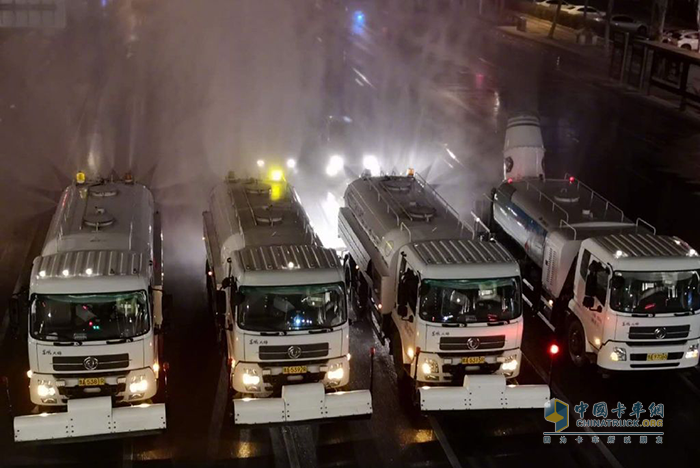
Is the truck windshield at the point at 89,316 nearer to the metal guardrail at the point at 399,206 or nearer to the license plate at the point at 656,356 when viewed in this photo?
the metal guardrail at the point at 399,206

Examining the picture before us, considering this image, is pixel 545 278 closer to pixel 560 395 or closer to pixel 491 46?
pixel 560 395

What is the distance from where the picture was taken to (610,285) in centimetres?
1144

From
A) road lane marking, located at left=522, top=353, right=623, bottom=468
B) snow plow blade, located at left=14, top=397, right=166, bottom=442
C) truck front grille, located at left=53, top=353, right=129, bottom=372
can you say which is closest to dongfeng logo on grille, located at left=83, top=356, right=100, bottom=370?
truck front grille, located at left=53, top=353, right=129, bottom=372

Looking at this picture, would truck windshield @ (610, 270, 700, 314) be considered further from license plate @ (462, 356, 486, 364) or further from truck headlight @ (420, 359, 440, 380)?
truck headlight @ (420, 359, 440, 380)

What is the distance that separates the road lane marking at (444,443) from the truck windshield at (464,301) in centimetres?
133

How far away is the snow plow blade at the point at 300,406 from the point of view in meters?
9.94

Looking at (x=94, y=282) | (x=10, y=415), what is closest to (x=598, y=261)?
(x=94, y=282)

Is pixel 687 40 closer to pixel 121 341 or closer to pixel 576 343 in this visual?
pixel 576 343

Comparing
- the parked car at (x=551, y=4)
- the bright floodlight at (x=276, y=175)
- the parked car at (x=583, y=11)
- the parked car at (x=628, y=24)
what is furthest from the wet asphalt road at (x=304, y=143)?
the parked car at (x=551, y=4)

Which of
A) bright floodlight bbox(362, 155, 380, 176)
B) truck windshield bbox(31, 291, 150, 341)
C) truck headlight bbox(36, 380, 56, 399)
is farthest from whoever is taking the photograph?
bright floodlight bbox(362, 155, 380, 176)

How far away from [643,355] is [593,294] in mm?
1023

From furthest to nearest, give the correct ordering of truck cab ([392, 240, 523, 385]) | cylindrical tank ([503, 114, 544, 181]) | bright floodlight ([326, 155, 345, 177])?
bright floodlight ([326, 155, 345, 177]) < cylindrical tank ([503, 114, 544, 181]) < truck cab ([392, 240, 523, 385])

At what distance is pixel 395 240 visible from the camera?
40.3ft

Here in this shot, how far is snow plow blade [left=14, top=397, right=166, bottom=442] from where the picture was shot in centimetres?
943
